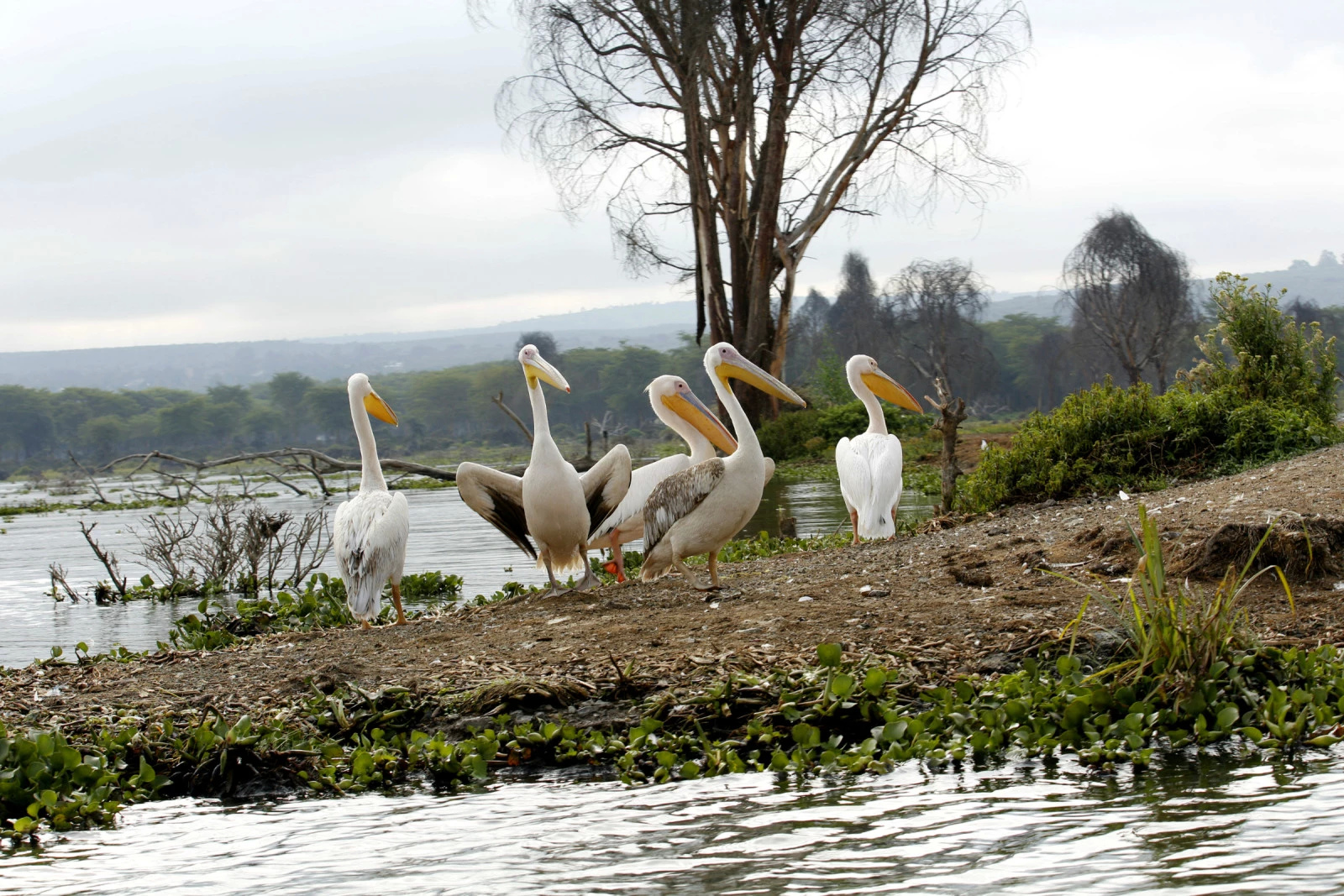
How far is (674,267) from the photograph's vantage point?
25359 millimetres

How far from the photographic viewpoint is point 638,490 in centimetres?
A: 803

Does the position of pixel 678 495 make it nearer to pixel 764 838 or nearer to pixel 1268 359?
pixel 764 838

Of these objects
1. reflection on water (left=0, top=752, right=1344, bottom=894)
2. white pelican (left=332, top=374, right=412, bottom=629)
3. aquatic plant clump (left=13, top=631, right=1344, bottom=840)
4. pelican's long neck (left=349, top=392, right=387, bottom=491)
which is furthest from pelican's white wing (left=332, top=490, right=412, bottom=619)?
reflection on water (left=0, top=752, right=1344, bottom=894)

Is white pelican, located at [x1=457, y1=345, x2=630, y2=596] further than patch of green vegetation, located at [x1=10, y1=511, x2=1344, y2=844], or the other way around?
white pelican, located at [x1=457, y1=345, x2=630, y2=596]

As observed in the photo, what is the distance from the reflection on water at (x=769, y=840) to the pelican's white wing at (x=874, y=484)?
5303 millimetres

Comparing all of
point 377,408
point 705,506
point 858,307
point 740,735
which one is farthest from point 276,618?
point 858,307


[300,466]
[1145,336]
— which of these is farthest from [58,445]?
[300,466]

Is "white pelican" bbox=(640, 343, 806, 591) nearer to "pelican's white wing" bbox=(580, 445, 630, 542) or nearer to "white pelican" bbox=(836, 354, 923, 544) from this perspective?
"pelican's white wing" bbox=(580, 445, 630, 542)

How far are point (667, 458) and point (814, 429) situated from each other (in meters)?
19.3

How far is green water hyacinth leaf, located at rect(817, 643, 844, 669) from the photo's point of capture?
14.9 feet

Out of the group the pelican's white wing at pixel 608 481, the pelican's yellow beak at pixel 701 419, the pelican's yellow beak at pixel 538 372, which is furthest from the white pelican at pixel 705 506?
the pelican's yellow beak at pixel 538 372

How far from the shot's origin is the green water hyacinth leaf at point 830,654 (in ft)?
14.9

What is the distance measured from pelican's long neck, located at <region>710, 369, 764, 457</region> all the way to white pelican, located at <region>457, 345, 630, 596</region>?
2.22 feet

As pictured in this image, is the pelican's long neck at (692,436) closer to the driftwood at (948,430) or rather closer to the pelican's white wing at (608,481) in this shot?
the pelican's white wing at (608,481)
